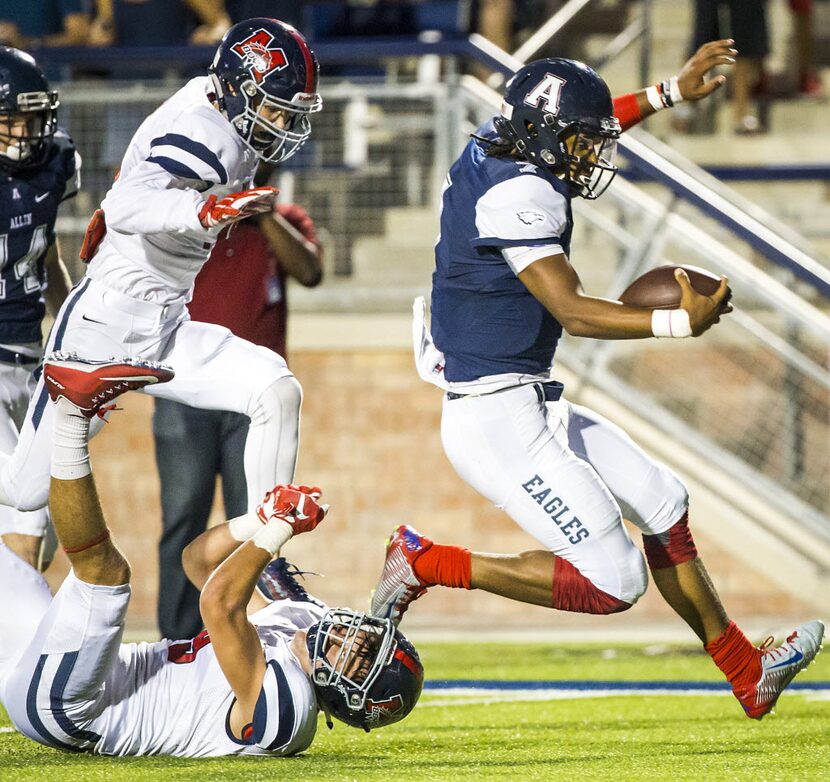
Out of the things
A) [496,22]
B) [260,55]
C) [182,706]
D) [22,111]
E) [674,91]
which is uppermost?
[260,55]

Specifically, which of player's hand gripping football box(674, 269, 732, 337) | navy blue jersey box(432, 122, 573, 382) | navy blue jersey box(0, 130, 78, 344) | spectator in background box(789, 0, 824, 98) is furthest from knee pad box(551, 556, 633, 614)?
spectator in background box(789, 0, 824, 98)

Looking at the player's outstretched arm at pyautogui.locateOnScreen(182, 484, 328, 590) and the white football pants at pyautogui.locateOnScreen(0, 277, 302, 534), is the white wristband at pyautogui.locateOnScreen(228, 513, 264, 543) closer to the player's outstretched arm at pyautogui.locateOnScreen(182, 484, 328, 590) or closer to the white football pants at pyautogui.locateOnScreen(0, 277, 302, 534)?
the player's outstretched arm at pyautogui.locateOnScreen(182, 484, 328, 590)

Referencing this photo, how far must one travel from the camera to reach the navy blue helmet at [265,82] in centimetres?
448

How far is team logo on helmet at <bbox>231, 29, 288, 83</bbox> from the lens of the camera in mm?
4484

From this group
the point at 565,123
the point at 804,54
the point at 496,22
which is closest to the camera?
the point at 565,123

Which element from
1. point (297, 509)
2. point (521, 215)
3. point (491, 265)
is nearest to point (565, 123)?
point (521, 215)

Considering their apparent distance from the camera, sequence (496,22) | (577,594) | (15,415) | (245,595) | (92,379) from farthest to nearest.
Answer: (496,22), (15,415), (577,594), (92,379), (245,595)

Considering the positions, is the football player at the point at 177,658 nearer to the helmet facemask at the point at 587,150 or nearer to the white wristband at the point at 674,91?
the helmet facemask at the point at 587,150

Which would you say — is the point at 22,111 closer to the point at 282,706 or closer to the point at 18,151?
the point at 18,151

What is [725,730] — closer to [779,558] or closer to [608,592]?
[608,592]

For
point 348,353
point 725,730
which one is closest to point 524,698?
point 725,730

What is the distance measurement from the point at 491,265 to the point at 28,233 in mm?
1620

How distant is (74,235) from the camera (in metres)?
7.52

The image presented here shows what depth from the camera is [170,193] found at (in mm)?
4312
